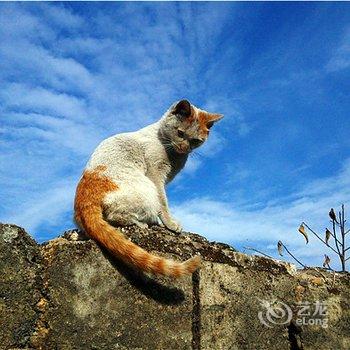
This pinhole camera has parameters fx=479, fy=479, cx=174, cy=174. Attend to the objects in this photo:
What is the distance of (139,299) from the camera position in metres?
2.96

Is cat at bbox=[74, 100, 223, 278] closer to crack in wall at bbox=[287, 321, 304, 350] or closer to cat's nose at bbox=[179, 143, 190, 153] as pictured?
cat's nose at bbox=[179, 143, 190, 153]

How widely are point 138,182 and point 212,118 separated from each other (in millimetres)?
1445

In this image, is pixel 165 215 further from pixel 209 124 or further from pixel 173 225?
pixel 209 124

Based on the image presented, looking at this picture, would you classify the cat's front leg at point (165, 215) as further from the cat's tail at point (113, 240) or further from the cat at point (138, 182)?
the cat's tail at point (113, 240)

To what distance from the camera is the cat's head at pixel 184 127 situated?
428 centimetres

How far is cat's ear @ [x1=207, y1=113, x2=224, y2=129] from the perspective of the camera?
184 inches

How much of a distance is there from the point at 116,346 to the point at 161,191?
136cm

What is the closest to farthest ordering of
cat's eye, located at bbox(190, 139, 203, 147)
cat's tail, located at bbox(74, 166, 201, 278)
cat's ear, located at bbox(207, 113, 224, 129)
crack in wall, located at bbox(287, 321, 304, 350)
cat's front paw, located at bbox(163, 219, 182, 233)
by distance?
cat's tail, located at bbox(74, 166, 201, 278), crack in wall, located at bbox(287, 321, 304, 350), cat's front paw, located at bbox(163, 219, 182, 233), cat's eye, located at bbox(190, 139, 203, 147), cat's ear, located at bbox(207, 113, 224, 129)

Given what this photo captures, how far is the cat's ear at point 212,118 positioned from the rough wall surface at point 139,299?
152cm

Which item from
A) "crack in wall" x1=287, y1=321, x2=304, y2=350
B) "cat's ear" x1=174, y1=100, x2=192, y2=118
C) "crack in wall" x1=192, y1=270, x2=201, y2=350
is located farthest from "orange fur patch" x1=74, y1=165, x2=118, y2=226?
"crack in wall" x1=287, y1=321, x2=304, y2=350

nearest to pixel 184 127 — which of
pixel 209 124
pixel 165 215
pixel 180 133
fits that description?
pixel 180 133

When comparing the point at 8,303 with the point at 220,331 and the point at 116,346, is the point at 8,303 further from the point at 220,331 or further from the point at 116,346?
the point at 220,331

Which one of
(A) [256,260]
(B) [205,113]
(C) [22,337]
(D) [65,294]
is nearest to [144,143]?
(B) [205,113]

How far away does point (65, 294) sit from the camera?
2.81 m
